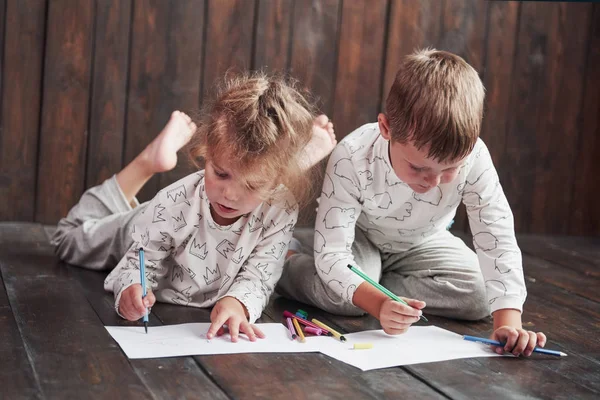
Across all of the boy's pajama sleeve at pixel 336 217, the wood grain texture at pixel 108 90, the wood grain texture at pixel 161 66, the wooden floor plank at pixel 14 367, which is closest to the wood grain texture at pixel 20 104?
the wood grain texture at pixel 108 90

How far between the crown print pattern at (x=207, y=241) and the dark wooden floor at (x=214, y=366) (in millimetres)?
74

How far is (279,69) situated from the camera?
253cm

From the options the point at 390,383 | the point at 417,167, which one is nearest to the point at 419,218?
the point at 417,167

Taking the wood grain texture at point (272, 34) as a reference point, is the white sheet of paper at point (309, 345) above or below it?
below

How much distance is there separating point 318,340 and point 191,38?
1224mm

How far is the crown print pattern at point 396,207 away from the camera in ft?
5.14

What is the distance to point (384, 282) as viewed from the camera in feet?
6.13

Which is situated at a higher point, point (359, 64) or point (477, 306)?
point (359, 64)

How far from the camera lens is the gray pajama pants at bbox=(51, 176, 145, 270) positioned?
1.91 meters

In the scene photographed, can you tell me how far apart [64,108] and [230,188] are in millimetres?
1046

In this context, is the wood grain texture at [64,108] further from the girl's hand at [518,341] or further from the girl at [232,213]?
the girl's hand at [518,341]

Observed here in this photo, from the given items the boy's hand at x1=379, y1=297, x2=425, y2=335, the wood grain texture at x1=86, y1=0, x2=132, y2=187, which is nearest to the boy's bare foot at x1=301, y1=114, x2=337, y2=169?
the boy's hand at x1=379, y1=297, x2=425, y2=335

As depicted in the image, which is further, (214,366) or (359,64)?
(359,64)

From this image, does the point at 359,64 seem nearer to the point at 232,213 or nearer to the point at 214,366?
the point at 232,213
